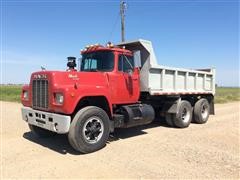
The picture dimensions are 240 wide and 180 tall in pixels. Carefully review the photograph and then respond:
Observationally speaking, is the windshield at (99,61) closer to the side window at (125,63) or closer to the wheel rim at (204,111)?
the side window at (125,63)

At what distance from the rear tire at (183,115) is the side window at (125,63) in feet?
10.1

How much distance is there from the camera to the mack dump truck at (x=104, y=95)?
643 centimetres

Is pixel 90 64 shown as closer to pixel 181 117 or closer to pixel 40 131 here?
pixel 40 131

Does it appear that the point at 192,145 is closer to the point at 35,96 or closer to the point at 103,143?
the point at 103,143

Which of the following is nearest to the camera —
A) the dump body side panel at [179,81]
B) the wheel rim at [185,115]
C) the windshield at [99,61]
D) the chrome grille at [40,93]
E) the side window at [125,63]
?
the chrome grille at [40,93]

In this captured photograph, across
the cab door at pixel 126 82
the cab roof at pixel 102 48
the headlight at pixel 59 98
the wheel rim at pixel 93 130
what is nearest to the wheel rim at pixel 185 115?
the cab door at pixel 126 82

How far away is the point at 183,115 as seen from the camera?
35.2ft

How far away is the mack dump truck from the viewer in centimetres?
643

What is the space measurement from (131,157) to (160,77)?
3937 mm

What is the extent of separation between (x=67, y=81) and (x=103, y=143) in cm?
190

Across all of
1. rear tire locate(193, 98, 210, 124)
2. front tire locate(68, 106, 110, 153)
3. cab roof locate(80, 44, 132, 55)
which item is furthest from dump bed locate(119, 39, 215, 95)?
front tire locate(68, 106, 110, 153)

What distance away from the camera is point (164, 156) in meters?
6.31

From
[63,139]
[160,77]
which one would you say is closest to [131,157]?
[63,139]

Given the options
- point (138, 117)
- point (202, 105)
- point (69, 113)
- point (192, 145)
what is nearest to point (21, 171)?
point (69, 113)
